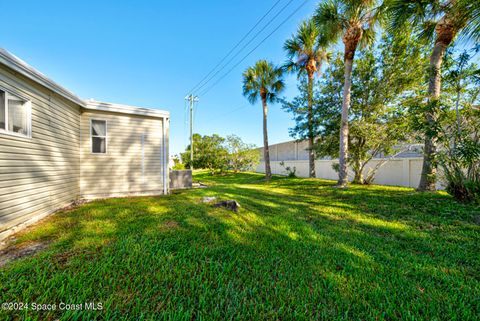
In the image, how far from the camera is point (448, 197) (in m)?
5.00

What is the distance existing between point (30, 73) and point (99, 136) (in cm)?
259

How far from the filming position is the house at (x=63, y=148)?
10.5ft

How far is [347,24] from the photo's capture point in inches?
279

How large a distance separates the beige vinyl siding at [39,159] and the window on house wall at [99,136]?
1.41ft

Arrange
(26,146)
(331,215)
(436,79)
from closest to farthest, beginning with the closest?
1. (26,146)
2. (331,215)
3. (436,79)

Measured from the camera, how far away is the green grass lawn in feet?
5.03

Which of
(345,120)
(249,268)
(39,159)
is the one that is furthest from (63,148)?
(345,120)

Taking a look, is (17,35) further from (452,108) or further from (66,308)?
(452,108)

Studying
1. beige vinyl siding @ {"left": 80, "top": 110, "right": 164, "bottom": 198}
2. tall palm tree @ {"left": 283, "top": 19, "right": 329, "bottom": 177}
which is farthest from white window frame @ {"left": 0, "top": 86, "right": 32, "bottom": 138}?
tall palm tree @ {"left": 283, "top": 19, "right": 329, "bottom": 177}

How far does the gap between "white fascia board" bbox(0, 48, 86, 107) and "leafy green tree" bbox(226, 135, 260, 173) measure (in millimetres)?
13709

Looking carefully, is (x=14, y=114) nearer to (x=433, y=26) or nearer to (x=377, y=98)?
(x=433, y=26)

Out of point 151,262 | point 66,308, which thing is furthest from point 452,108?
point 66,308

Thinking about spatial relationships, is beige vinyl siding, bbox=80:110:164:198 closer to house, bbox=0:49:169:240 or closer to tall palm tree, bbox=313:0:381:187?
house, bbox=0:49:169:240

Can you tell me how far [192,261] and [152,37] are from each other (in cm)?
1168
